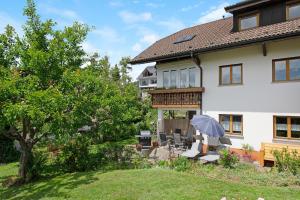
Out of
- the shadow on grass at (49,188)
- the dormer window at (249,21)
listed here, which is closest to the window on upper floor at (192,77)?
the dormer window at (249,21)

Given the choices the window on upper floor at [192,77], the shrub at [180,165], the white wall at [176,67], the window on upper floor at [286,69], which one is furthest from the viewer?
the window on upper floor at [192,77]

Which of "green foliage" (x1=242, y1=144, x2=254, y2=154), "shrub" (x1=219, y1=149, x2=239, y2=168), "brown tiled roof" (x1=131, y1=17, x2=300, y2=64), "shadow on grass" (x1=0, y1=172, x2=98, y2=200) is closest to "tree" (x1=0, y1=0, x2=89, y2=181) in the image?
"shadow on grass" (x1=0, y1=172, x2=98, y2=200)

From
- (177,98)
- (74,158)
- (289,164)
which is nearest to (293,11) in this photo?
(177,98)

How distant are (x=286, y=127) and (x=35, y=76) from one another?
38.0ft

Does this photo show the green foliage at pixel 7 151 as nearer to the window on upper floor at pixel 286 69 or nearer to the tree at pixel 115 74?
the window on upper floor at pixel 286 69

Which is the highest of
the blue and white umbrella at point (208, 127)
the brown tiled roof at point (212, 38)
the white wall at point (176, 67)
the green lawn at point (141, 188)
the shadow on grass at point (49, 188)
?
the brown tiled roof at point (212, 38)

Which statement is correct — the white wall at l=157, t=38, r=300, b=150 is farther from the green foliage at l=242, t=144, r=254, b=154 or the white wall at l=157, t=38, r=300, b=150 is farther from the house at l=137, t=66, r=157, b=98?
the house at l=137, t=66, r=157, b=98

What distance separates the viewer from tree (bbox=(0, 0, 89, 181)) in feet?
33.8

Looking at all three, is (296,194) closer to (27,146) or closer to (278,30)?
(278,30)

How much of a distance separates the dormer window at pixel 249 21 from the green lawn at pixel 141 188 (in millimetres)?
10165

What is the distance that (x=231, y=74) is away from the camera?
1612 centimetres

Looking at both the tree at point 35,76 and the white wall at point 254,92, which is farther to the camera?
the white wall at point 254,92

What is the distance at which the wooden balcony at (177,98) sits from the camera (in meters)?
17.4

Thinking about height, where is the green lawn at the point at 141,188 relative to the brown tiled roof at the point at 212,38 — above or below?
below
